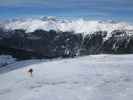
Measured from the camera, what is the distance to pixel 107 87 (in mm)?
17500

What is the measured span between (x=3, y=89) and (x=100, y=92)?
685 centimetres

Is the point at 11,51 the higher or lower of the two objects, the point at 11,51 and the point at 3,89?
the lower

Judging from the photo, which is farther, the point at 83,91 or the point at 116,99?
the point at 83,91

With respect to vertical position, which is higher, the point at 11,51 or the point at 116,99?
the point at 116,99

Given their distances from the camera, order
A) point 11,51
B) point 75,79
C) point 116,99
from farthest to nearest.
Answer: point 11,51 < point 75,79 < point 116,99

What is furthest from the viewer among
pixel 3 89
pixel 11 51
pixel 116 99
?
pixel 11 51

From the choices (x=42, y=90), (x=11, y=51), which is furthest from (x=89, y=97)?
(x=11, y=51)

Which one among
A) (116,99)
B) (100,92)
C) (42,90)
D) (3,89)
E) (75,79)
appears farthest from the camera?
(75,79)

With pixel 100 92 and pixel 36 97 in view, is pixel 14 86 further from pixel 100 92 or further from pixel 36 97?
pixel 100 92

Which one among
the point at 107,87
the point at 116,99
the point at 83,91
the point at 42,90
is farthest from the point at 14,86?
the point at 116,99

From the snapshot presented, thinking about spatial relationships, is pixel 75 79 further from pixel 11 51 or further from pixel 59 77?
pixel 11 51

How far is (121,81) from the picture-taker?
19.5m

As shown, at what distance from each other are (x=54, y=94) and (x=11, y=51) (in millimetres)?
70283

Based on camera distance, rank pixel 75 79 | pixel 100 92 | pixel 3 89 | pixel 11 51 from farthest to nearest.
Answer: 1. pixel 11 51
2. pixel 75 79
3. pixel 3 89
4. pixel 100 92
